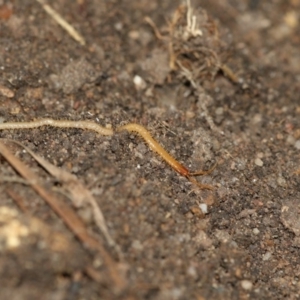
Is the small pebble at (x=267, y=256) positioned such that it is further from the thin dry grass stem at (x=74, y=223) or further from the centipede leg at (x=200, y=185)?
the thin dry grass stem at (x=74, y=223)

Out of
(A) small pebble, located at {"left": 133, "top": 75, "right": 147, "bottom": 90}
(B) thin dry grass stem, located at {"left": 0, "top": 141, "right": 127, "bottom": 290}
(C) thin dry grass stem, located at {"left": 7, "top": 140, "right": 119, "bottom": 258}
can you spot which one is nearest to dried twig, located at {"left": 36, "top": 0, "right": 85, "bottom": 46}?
(A) small pebble, located at {"left": 133, "top": 75, "right": 147, "bottom": 90}

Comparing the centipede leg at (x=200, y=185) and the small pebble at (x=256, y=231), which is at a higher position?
the centipede leg at (x=200, y=185)

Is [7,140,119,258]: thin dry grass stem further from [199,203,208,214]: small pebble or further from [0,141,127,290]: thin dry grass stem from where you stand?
[199,203,208,214]: small pebble

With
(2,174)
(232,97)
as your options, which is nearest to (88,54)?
(232,97)

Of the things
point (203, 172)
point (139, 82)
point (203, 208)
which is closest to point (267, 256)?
point (203, 208)

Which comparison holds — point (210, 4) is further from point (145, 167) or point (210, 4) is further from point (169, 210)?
point (169, 210)

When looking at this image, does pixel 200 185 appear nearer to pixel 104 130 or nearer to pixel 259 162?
pixel 259 162

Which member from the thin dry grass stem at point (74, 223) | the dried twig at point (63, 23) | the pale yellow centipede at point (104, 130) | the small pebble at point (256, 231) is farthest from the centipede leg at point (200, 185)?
the dried twig at point (63, 23)

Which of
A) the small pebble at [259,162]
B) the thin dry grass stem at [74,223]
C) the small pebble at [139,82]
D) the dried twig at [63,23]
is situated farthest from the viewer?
the dried twig at [63,23]

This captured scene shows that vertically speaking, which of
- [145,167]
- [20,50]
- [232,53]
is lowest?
[20,50]
